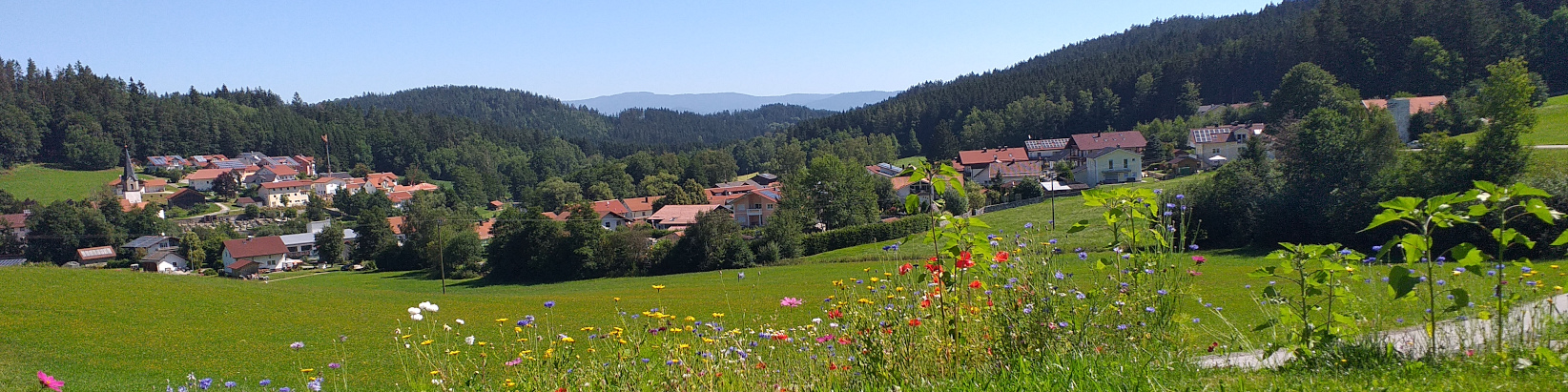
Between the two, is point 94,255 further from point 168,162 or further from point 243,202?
point 168,162

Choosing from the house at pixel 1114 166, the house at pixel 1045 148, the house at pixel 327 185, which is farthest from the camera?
the house at pixel 327 185

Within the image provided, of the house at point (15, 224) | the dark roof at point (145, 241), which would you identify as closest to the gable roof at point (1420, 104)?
the dark roof at point (145, 241)

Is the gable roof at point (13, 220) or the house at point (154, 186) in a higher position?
the house at point (154, 186)

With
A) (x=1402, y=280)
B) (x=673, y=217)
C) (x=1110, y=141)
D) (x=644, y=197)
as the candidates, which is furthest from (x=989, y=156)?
(x=1402, y=280)

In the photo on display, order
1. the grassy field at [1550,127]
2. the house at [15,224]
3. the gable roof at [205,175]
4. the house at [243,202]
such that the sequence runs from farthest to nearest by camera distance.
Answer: the gable roof at [205,175] → the house at [243,202] → the house at [15,224] → the grassy field at [1550,127]

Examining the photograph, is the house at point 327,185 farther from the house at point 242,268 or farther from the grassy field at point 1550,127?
the grassy field at point 1550,127

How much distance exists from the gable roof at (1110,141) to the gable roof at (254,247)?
72129mm

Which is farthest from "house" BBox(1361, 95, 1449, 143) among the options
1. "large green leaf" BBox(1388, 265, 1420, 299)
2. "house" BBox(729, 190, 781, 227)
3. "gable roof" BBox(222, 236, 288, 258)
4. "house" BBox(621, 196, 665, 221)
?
"gable roof" BBox(222, 236, 288, 258)

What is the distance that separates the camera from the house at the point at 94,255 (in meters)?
64.8

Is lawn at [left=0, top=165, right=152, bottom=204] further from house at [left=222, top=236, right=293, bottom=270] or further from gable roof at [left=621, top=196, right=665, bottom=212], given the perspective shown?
gable roof at [left=621, top=196, right=665, bottom=212]

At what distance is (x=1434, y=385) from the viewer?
345cm

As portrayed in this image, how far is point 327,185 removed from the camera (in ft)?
390

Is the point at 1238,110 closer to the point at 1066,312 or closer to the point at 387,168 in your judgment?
the point at 1066,312

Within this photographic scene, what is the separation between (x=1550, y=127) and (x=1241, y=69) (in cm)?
6261
